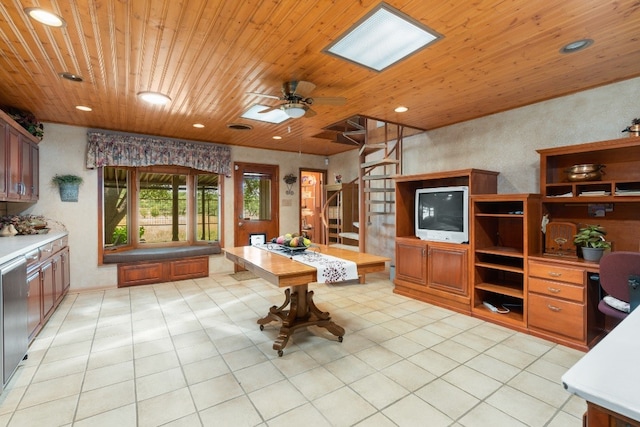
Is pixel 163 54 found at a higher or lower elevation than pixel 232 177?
higher

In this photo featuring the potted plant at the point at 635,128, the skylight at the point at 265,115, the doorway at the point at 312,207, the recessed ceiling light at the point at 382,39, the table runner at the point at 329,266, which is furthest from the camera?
the doorway at the point at 312,207

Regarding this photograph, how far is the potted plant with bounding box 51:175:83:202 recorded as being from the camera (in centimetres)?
432

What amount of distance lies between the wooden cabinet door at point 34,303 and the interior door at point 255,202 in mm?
3121

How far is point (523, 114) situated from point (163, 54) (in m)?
Result: 3.88

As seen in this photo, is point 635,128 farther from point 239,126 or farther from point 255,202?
point 255,202

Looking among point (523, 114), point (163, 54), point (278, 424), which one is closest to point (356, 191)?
point (523, 114)

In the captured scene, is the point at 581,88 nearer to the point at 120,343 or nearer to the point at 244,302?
the point at 244,302

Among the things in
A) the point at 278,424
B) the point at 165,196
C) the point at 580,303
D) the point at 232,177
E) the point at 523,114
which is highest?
the point at 523,114

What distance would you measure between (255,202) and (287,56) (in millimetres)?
3990

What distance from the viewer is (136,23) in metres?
1.99

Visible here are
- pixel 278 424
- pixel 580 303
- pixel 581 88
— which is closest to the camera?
pixel 278 424

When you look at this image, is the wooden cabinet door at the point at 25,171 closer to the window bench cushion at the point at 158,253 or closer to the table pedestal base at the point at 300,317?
the window bench cushion at the point at 158,253

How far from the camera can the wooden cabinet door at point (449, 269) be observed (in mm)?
3553

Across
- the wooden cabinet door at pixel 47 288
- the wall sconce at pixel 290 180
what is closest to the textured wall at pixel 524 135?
the wall sconce at pixel 290 180
